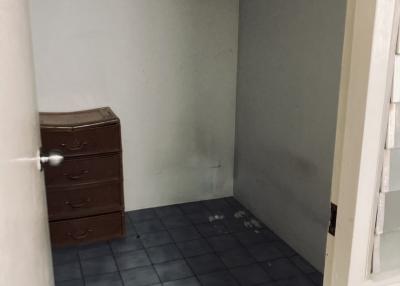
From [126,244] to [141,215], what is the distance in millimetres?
445

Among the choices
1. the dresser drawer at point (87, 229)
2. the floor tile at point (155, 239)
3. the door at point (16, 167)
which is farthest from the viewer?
the floor tile at point (155, 239)

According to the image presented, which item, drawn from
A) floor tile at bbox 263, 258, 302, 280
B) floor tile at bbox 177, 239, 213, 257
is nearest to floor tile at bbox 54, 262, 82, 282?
floor tile at bbox 177, 239, 213, 257

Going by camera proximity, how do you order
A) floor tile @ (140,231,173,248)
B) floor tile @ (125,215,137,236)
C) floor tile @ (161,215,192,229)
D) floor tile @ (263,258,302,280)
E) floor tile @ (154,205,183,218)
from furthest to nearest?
floor tile @ (154,205,183,218) < floor tile @ (161,215,192,229) < floor tile @ (125,215,137,236) < floor tile @ (140,231,173,248) < floor tile @ (263,258,302,280)

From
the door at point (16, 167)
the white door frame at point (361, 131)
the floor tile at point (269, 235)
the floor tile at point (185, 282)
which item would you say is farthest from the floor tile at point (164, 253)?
the white door frame at point (361, 131)

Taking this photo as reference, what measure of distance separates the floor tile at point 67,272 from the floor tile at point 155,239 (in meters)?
0.46

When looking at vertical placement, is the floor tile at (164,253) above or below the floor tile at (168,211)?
below

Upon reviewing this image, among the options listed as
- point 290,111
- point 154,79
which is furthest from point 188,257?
point 154,79

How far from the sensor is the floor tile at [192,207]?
3326mm

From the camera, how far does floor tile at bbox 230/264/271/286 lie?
8.03ft

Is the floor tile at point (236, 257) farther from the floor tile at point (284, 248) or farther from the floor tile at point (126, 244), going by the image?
the floor tile at point (126, 244)

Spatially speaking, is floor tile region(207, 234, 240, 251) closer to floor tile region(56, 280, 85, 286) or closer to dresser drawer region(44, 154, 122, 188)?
dresser drawer region(44, 154, 122, 188)

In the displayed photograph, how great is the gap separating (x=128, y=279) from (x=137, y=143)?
3.50 feet

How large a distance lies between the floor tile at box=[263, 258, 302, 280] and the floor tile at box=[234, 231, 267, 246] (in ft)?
0.81

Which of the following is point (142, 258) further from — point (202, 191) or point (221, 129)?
point (221, 129)
